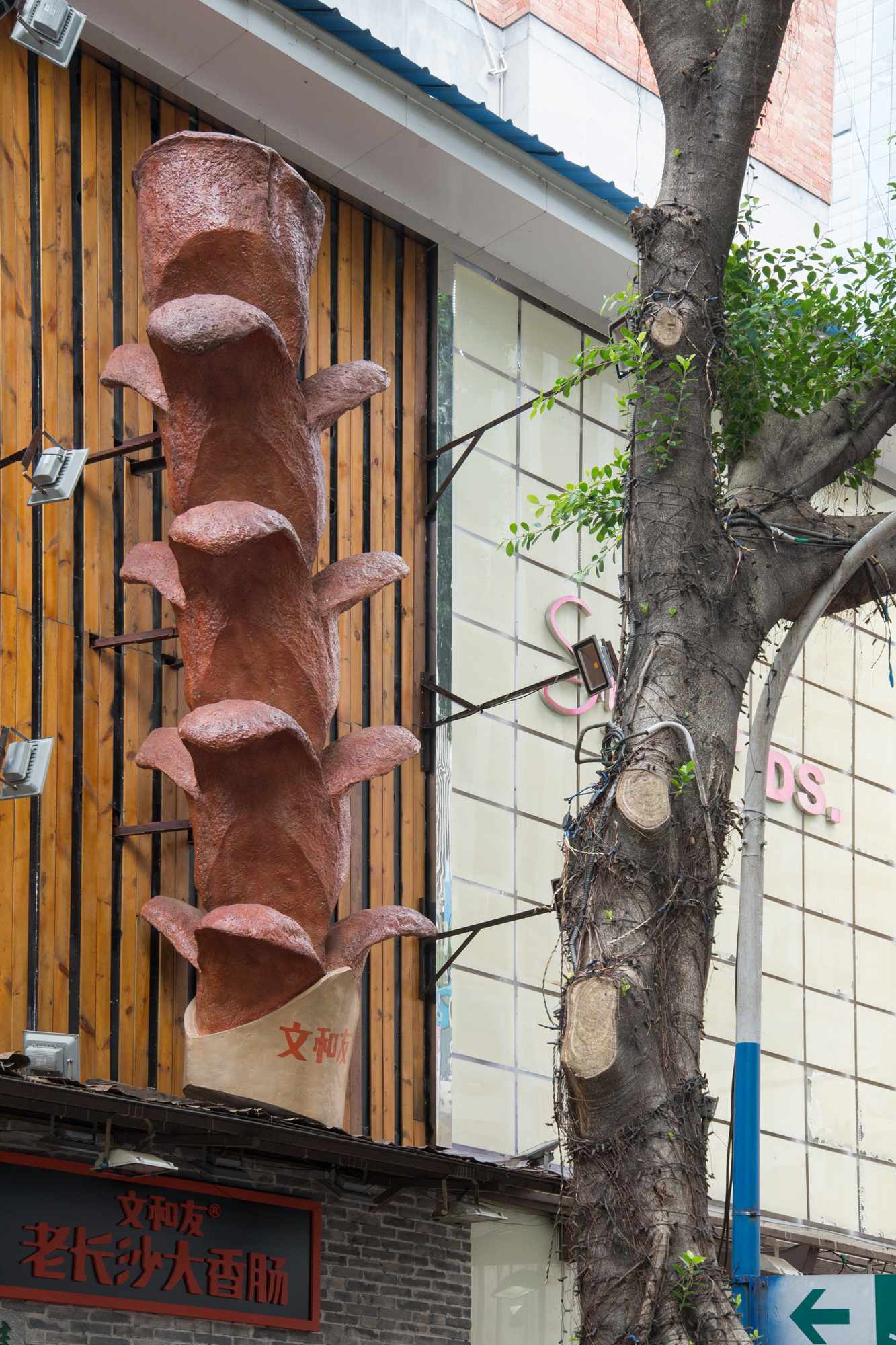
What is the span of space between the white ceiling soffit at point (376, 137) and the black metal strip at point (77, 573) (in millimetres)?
733

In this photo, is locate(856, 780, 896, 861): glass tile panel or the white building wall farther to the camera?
the white building wall

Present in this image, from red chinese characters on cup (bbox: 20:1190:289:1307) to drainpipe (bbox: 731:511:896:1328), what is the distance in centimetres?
385

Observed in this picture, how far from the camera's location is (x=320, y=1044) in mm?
9891

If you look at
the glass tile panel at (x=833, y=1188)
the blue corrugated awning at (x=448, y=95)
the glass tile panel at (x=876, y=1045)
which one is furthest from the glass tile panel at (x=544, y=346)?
the glass tile panel at (x=833, y=1188)

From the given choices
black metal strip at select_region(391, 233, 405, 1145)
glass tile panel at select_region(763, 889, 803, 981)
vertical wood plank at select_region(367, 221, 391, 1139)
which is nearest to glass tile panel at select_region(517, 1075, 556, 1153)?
black metal strip at select_region(391, 233, 405, 1145)

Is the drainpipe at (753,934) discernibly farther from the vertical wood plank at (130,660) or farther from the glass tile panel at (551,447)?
the glass tile panel at (551,447)

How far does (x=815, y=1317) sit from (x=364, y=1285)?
483 centimetres

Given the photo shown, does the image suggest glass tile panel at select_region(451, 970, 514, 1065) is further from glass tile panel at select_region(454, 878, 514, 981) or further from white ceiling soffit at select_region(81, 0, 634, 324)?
white ceiling soffit at select_region(81, 0, 634, 324)

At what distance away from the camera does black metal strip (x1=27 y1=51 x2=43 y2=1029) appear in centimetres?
987

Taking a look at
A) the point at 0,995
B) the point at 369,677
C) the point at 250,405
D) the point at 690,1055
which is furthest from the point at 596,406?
the point at 690,1055

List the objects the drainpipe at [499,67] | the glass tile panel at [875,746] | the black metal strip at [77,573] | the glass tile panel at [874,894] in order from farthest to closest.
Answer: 1. the glass tile panel at [875,746]
2. the glass tile panel at [874,894]
3. the drainpipe at [499,67]
4. the black metal strip at [77,573]

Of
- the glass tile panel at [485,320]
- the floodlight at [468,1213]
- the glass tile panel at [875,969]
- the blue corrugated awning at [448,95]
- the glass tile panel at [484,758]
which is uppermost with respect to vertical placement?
the blue corrugated awning at [448,95]

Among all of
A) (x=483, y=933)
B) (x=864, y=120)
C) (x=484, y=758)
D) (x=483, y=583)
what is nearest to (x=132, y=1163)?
(x=483, y=933)

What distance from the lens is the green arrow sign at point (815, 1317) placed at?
6270 millimetres
